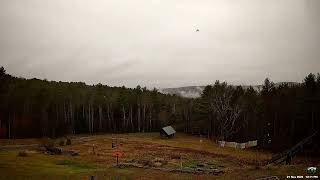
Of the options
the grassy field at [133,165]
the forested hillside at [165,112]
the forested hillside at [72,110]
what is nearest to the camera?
the grassy field at [133,165]

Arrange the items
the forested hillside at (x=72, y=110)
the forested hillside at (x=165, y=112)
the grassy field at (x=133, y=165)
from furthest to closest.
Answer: the forested hillside at (x=72, y=110), the forested hillside at (x=165, y=112), the grassy field at (x=133, y=165)

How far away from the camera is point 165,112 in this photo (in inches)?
5027

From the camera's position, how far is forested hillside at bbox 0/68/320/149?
3378 inches

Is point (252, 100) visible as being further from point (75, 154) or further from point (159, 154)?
point (75, 154)

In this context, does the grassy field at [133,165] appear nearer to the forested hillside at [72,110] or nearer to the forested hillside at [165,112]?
the forested hillside at [165,112]

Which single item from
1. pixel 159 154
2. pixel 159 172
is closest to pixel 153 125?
pixel 159 154

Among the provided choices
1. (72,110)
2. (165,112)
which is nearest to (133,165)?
(72,110)

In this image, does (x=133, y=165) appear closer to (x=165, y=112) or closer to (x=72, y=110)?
(x=72, y=110)

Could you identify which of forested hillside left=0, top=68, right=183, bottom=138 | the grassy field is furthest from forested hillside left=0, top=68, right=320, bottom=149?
the grassy field

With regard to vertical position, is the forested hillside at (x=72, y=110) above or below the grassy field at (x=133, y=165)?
above

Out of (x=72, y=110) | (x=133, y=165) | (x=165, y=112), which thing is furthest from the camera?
(x=165, y=112)

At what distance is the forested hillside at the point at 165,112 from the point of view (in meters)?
85.8

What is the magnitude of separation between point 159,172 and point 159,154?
65.3ft

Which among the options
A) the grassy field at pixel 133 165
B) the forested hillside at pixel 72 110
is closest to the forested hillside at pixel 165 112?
the forested hillside at pixel 72 110
